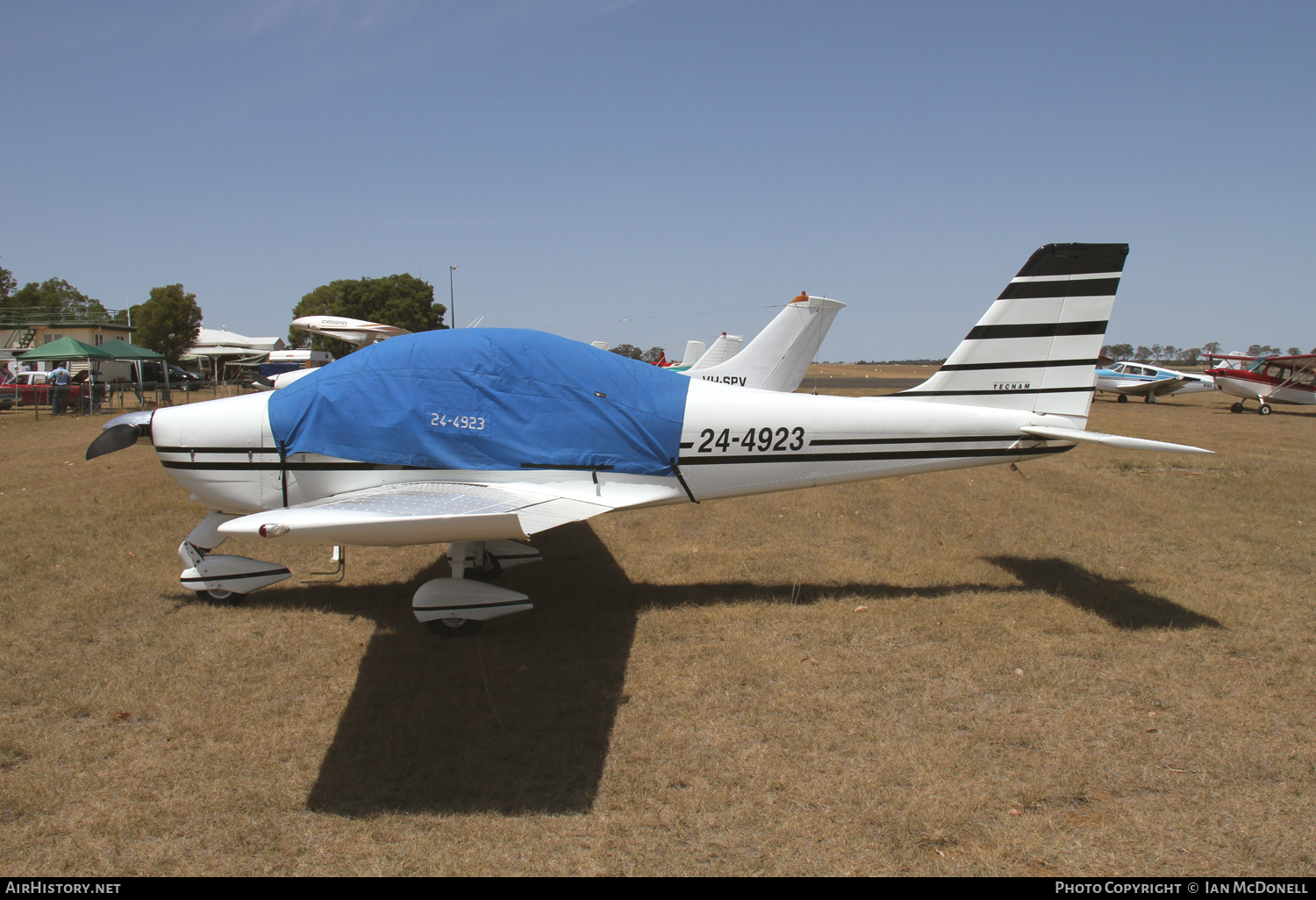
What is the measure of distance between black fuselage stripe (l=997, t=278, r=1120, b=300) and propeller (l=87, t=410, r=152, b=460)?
738 cm

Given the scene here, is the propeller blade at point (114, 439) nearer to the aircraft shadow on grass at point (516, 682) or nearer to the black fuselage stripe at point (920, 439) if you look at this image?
the aircraft shadow on grass at point (516, 682)

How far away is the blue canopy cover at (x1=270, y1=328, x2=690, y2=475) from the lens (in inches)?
211

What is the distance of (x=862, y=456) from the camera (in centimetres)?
595

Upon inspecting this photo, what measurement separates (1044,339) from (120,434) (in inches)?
307

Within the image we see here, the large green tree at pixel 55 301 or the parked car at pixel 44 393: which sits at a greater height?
the large green tree at pixel 55 301

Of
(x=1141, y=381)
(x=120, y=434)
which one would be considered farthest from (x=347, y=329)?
(x=1141, y=381)

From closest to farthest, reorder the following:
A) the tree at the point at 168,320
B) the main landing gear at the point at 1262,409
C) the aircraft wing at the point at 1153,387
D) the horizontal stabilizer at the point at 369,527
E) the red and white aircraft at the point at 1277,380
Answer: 1. the horizontal stabilizer at the point at 369,527
2. the main landing gear at the point at 1262,409
3. the red and white aircraft at the point at 1277,380
4. the aircraft wing at the point at 1153,387
5. the tree at the point at 168,320

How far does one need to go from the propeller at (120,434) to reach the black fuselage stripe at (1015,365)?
22.4 feet

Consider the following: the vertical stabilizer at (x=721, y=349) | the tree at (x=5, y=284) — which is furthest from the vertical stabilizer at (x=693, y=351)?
the tree at (x=5, y=284)

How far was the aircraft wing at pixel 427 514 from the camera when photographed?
3.82m

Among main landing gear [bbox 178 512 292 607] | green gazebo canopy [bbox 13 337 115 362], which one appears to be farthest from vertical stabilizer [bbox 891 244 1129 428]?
green gazebo canopy [bbox 13 337 115 362]

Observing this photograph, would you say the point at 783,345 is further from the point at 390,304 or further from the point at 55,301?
the point at 55,301
